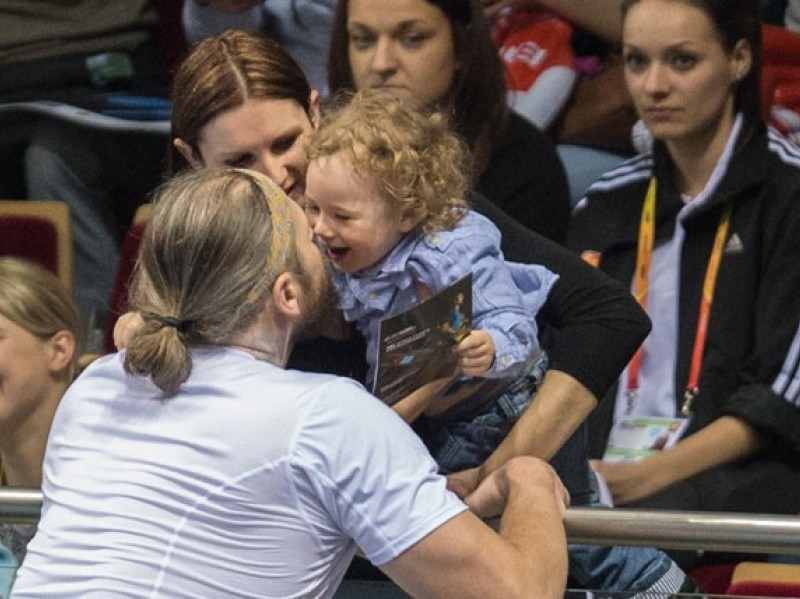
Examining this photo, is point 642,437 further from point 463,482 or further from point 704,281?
point 463,482

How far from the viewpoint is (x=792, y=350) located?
10.3 ft

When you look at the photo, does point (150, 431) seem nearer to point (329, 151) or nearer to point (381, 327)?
point (381, 327)

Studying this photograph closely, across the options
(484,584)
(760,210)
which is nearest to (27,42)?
(760,210)

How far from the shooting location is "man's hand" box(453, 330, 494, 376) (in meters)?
2.22

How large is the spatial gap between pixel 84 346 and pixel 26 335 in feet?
1.25

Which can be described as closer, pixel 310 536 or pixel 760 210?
pixel 310 536

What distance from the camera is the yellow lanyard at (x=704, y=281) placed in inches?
127

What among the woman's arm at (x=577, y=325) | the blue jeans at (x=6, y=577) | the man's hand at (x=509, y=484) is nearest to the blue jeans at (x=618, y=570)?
the woman's arm at (x=577, y=325)

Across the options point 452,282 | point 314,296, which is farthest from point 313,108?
point 314,296

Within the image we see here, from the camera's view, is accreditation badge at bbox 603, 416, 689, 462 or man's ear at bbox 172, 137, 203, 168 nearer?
man's ear at bbox 172, 137, 203, 168

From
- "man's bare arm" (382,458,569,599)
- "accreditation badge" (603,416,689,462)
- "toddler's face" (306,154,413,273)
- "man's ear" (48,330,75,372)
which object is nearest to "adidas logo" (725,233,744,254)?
"accreditation badge" (603,416,689,462)

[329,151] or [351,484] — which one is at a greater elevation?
[329,151]

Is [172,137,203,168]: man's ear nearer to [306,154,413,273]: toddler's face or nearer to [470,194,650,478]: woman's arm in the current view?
[306,154,413,273]: toddler's face

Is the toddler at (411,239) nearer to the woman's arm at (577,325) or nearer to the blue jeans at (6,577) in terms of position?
the woman's arm at (577,325)
